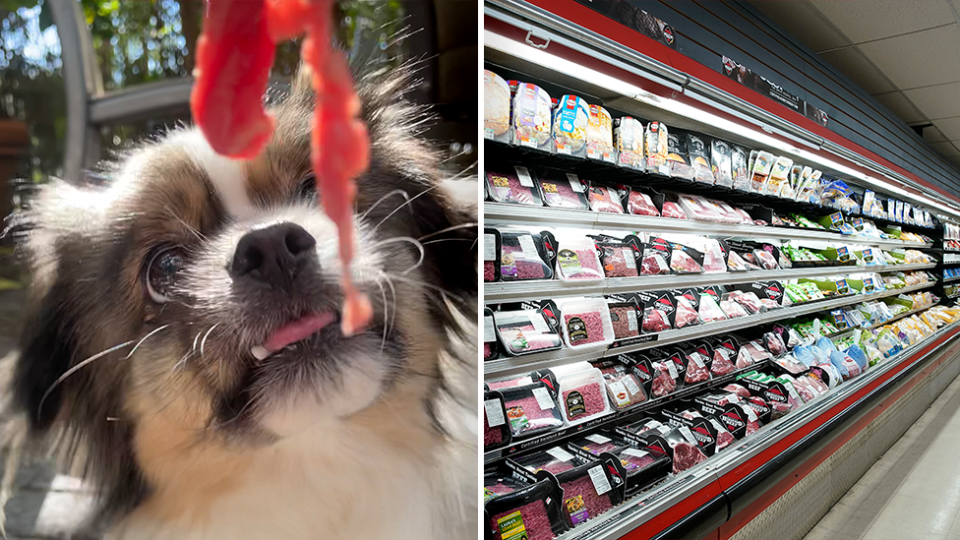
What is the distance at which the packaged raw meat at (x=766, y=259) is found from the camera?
3033mm

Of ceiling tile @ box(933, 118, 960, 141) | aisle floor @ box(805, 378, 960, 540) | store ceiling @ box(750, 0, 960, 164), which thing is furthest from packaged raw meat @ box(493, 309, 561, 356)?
ceiling tile @ box(933, 118, 960, 141)

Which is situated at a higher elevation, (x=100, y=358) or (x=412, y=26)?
(x=412, y=26)

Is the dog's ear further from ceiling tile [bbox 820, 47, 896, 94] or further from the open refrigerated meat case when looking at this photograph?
ceiling tile [bbox 820, 47, 896, 94]

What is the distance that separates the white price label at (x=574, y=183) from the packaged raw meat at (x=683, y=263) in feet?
2.15

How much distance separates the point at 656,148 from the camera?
2273 mm

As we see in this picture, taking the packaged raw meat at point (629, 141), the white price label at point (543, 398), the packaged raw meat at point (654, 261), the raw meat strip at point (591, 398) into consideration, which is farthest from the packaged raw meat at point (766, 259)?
the white price label at point (543, 398)

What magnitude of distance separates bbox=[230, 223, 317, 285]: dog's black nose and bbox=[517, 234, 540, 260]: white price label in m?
1.12

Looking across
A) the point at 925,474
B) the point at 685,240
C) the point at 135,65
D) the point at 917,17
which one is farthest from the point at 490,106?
the point at 925,474

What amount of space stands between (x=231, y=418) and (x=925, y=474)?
488cm

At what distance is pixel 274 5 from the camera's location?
65 cm

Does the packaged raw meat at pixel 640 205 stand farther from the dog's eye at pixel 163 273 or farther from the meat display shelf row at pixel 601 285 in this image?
the dog's eye at pixel 163 273

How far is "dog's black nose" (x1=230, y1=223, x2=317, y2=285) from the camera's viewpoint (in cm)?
74

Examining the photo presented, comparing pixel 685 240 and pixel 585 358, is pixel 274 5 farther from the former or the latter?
pixel 685 240

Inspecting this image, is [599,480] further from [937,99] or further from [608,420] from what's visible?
[937,99]
